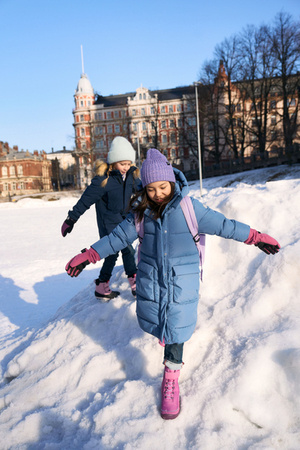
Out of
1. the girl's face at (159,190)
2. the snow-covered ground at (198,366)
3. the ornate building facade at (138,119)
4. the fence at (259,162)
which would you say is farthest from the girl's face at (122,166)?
the ornate building facade at (138,119)

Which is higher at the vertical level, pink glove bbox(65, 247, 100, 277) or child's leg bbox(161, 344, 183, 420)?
pink glove bbox(65, 247, 100, 277)

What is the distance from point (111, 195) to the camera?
377 centimetres

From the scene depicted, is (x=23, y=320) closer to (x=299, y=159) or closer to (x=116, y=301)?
(x=116, y=301)

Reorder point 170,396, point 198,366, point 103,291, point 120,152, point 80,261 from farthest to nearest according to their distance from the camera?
1. point 103,291
2. point 120,152
3. point 198,366
4. point 80,261
5. point 170,396

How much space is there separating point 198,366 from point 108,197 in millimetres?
1957

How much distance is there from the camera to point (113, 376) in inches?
106

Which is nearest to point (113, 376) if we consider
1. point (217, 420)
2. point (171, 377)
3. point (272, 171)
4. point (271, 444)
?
point (171, 377)

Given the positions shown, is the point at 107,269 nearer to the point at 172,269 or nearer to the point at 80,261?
the point at 80,261

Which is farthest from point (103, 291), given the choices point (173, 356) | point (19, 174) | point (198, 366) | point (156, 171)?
point (19, 174)

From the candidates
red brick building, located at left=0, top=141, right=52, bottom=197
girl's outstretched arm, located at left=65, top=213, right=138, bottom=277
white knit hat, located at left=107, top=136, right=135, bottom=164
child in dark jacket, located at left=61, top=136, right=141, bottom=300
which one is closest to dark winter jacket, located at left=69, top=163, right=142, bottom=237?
child in dark jacket, located at left=61, top=136, right=141, bottom=300

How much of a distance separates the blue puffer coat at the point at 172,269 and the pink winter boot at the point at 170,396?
22 centimetres

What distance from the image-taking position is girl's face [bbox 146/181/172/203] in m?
2.30

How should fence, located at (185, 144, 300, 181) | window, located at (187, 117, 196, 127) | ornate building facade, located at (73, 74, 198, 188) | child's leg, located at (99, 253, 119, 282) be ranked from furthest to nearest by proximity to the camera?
1. ornate building facade, located at (73, 74, 198, 188)
2. window, located at (187, 117, 196, 127)
3. fence, located at (185, 144, 300, 181)
4. child's leg, located at (99, 253, 119, 282)

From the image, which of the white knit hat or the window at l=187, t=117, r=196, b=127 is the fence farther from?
the white knit hat
